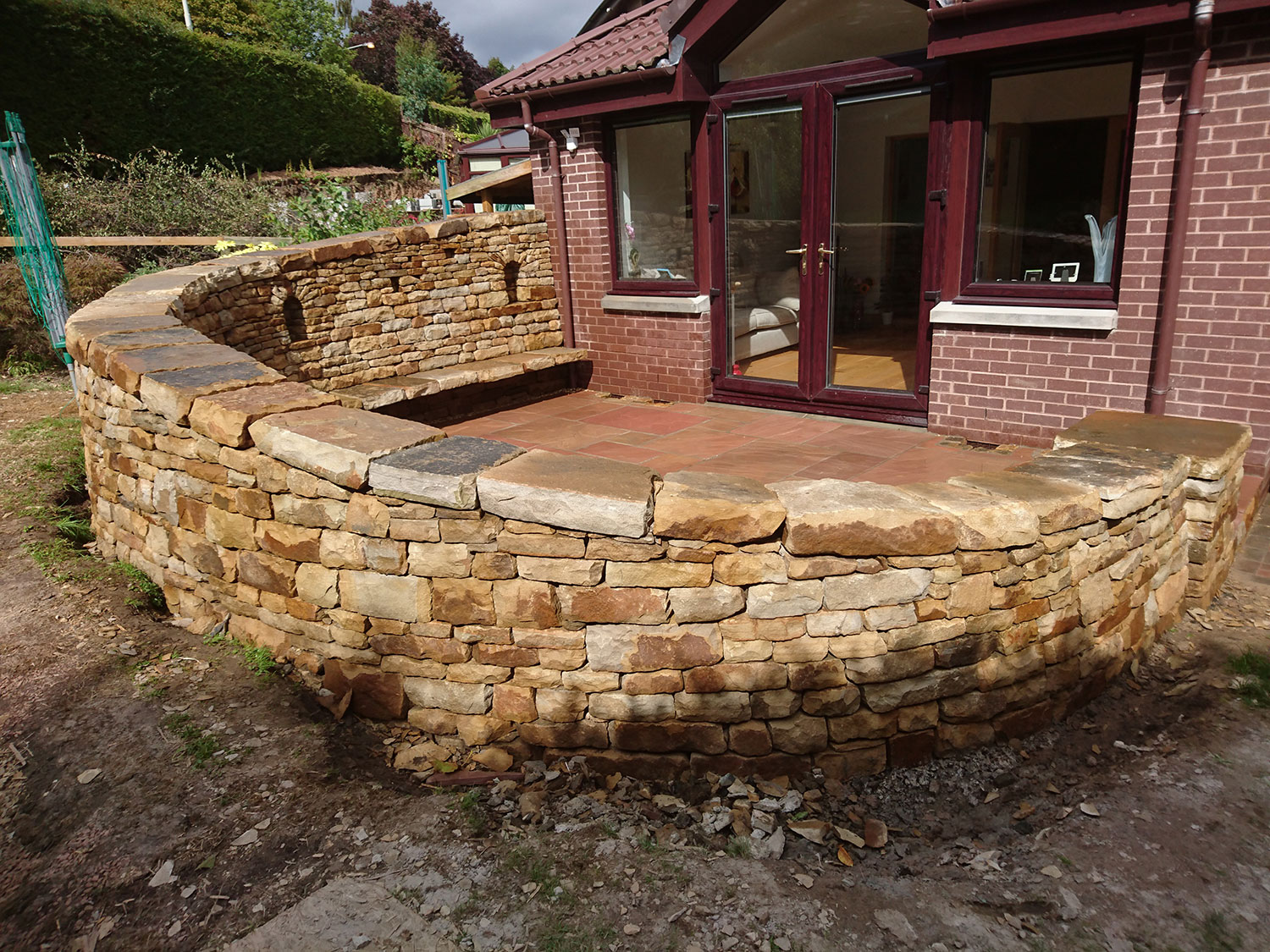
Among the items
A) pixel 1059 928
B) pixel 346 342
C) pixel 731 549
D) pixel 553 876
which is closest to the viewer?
pixel 1059 928

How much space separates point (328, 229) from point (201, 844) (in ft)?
30.8

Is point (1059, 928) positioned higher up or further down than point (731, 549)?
further down

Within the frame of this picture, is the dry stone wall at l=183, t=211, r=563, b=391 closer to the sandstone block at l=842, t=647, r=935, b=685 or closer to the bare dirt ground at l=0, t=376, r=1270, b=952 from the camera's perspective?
the bare dirt ground at l=0, t=376, r=1270, b=952

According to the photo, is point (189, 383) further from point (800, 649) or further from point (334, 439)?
point (800, 649)

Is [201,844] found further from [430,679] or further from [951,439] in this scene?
[951,439]

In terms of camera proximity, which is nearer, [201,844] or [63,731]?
[201,844]

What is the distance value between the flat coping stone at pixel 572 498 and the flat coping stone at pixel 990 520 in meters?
1.12

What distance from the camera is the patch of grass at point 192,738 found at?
3084 millimetres

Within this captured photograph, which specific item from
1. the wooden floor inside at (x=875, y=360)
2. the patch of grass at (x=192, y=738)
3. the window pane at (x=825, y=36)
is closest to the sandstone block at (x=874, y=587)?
the patch of grass at (x=192, y=738)

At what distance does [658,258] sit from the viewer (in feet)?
23.9

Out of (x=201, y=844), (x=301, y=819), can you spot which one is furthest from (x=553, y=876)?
(x=201, y=844)

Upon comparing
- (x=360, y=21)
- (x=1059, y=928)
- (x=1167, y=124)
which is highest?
(x=360, y=21)

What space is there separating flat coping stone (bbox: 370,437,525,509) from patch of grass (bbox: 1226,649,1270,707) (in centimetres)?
327

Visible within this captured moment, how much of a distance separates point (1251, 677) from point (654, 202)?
5400mm
